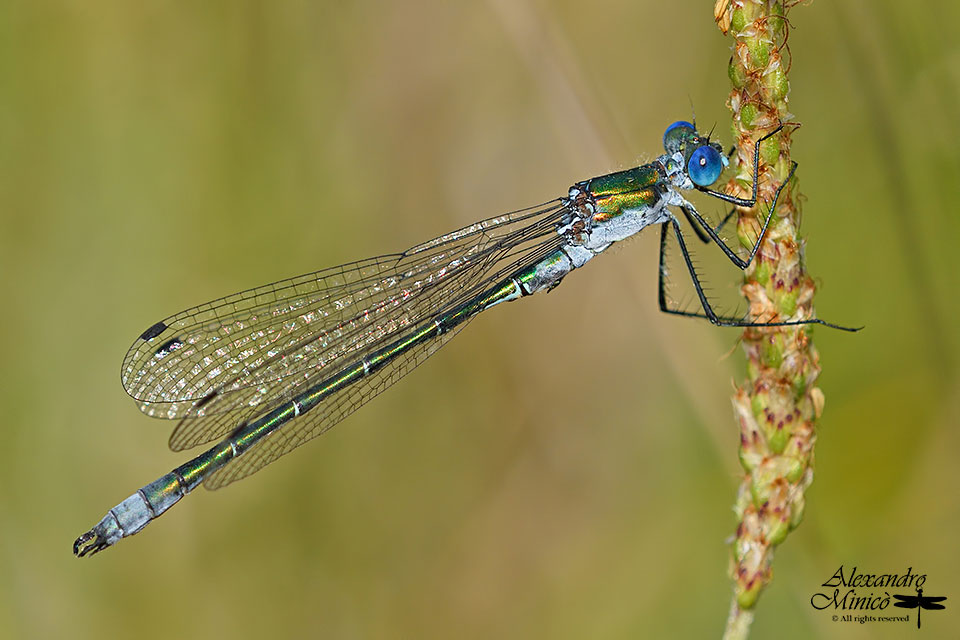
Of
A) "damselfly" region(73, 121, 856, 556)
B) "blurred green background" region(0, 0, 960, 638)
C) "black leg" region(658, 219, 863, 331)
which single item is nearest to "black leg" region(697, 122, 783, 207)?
"black leg" region(658, 219, 863, 331)

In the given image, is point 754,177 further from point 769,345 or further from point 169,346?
point 169,346

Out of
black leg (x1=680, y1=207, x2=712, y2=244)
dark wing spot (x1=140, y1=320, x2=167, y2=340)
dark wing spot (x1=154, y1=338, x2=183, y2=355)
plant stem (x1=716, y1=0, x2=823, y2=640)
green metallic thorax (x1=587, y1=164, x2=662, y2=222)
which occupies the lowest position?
plant stem (x1=716, y1=0, x2=823, y2=640)

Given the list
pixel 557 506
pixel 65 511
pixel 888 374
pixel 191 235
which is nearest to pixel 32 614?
pixel 65 511

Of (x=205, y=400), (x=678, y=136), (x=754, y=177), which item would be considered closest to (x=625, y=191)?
(x=678, y=136)

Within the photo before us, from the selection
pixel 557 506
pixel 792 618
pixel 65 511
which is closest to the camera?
pixel 792 618

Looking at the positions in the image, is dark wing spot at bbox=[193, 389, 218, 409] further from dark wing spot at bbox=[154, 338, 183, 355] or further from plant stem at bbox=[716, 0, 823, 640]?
plant stem at bbox=[716, 0, 823, 640]

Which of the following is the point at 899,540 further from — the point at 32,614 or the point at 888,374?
the point at 32,614
